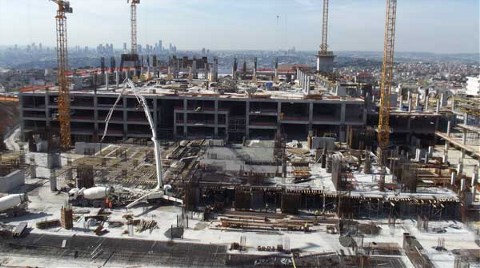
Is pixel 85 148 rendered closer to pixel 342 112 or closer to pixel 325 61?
pixel 342 112

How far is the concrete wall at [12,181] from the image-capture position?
28859 millimetres

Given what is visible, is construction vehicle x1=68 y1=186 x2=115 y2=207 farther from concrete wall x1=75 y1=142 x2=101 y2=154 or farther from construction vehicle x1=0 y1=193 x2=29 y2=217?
concrete wall x1=75 y1=142 x2=101 y2=154

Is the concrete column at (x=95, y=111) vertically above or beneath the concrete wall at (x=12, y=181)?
above

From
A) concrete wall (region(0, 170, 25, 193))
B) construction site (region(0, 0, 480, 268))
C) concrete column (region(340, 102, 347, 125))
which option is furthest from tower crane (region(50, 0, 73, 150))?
concrete column (region(340, 102, 347, 125))

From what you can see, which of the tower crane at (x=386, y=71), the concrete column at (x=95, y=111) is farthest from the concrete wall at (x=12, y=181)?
the tower crane at (x=386, y=71)

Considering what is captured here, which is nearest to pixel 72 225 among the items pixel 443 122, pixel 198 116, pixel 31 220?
pixel 31 220

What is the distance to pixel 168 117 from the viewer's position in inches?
2114

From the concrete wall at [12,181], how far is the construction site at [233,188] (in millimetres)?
128

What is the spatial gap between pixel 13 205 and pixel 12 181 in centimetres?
462

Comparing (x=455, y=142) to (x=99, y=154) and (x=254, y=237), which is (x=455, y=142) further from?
(x=99, y=154)

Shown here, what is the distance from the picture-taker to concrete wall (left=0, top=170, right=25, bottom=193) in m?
28.9

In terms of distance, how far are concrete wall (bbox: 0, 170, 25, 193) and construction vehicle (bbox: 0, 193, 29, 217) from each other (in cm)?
344

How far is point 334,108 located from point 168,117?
1846 centimetres

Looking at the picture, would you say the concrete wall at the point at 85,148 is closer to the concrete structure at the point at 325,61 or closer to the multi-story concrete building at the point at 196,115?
the multi-story concrete building at the point at 196,115
